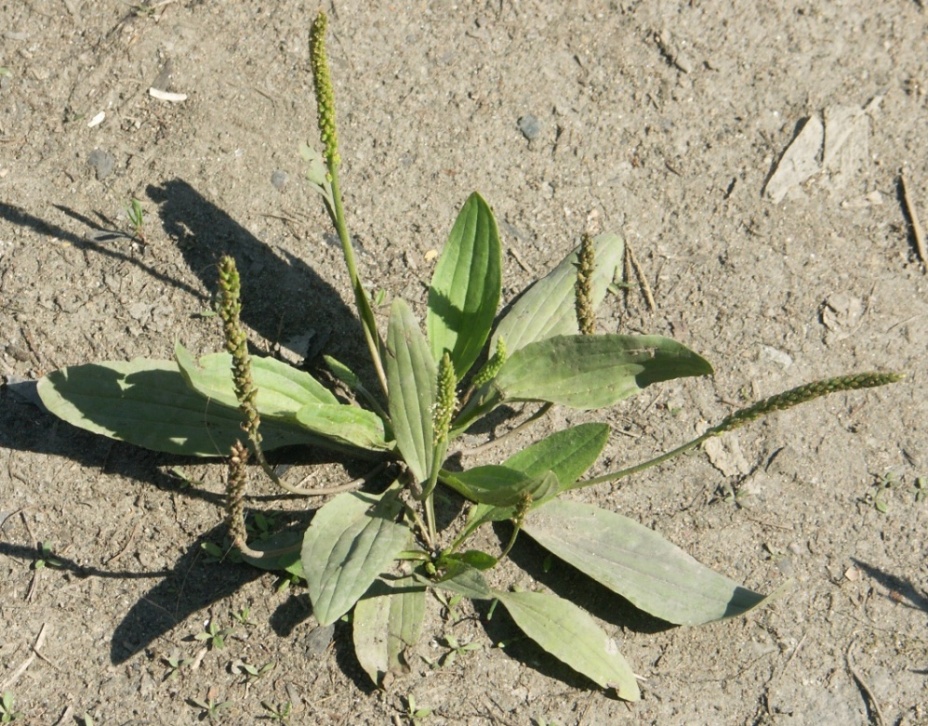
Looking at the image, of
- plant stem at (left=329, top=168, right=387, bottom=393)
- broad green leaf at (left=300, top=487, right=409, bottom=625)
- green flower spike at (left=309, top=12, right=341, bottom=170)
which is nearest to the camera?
green flower spike at (left=309, top=12, right=341, bottom=170)

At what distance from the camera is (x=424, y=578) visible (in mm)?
2975

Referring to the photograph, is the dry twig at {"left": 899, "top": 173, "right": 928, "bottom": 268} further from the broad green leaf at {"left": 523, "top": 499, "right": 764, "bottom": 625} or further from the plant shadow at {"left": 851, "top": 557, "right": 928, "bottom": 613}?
the broad green leaf at {"left": 523, "top": 499, "right": 764, "bottom": 625}

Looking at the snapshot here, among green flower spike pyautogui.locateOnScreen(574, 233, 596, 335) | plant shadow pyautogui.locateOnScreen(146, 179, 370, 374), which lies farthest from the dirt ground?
green flower spike pyautogui.locateOnScreen(574, 233, 596, 335)

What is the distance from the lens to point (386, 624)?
3006mm

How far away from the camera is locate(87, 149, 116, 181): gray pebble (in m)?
3.66

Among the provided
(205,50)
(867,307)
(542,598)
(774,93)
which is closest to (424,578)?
(542,598)

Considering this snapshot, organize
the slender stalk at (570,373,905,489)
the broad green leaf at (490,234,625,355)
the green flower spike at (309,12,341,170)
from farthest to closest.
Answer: the broad green leaf at (490,234,625,355)
the green flower spike at (309,12,341,170)
the slender stalk at (570,373,905,489)

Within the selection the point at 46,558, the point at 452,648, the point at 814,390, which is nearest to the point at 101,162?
the point at 46,558

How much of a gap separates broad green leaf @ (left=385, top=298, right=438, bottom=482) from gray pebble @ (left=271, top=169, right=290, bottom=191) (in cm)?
102

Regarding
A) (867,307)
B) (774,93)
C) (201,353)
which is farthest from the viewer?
(774,93)

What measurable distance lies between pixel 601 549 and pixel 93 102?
2460 mm

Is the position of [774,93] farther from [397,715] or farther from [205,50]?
[397,715]

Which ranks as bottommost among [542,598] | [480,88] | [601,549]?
[542,598]

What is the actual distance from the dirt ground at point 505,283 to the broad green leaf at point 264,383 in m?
0.33
